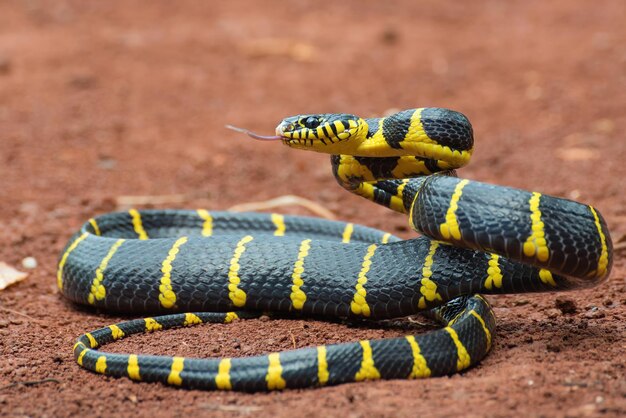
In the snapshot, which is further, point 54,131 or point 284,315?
point 54,131

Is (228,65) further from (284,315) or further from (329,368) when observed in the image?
(329,368)

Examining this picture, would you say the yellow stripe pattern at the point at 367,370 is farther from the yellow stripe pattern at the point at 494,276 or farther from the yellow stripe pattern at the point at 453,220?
the yellow stripe pattern at the point at 494,276

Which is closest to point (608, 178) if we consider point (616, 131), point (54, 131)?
point (616, 131)

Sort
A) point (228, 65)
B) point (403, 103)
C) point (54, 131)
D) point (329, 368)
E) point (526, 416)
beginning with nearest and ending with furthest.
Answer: point (526, 416)
point (329, 368)
point (54, 131)
point (403, 103)
point (228, 65)

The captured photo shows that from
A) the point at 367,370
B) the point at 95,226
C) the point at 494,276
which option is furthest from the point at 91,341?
the point at 494,276

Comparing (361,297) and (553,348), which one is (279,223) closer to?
(361,297)

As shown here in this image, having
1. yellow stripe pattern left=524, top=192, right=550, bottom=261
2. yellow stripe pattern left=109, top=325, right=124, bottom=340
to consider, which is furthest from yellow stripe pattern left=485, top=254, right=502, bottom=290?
yellow stripe pattern left=109, top=325, right=124, bottom=340

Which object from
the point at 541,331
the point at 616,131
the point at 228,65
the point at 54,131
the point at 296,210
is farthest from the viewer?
the point at 228,65
